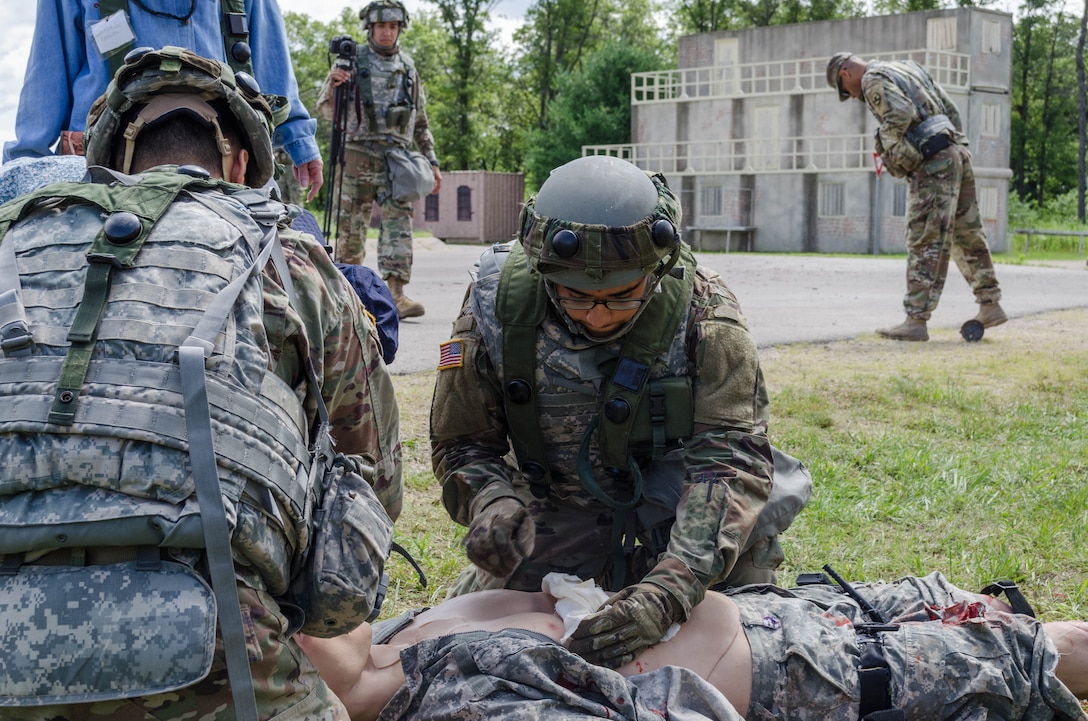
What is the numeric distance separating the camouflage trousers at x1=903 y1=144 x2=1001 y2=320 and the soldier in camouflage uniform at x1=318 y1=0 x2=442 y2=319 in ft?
11.7

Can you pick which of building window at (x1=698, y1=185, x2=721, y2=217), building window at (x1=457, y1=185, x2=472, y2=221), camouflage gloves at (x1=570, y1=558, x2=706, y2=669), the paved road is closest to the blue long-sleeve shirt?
camouflage gloves at (x1=570, y1=558, x2=706, y2=669)

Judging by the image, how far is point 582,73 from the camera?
40.9 metres

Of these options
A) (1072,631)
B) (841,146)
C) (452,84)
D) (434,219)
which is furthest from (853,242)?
(1072,631)

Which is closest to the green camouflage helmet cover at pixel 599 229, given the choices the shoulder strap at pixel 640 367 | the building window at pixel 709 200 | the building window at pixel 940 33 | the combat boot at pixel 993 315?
the shoulder strap at pixel 640 367

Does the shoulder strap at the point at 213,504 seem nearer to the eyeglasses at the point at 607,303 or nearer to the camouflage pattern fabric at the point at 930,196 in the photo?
the eyeglasses at the point at 607,303

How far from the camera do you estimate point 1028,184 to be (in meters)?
48.4

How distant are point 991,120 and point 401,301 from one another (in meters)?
27.9

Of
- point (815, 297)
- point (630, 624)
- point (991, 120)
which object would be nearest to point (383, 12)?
point (815, 297)

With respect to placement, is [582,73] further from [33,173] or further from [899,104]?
[33,173]

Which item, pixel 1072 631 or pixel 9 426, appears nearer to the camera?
pixel 9 426

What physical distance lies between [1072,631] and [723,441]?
3.28 ft

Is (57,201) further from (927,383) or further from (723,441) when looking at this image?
(927,383)

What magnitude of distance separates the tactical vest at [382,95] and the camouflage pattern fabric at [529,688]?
6590mm

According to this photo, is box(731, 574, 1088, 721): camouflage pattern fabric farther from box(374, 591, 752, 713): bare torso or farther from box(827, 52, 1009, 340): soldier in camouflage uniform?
box(827, 52, 1009, 340): soldier in camouflage uniform
